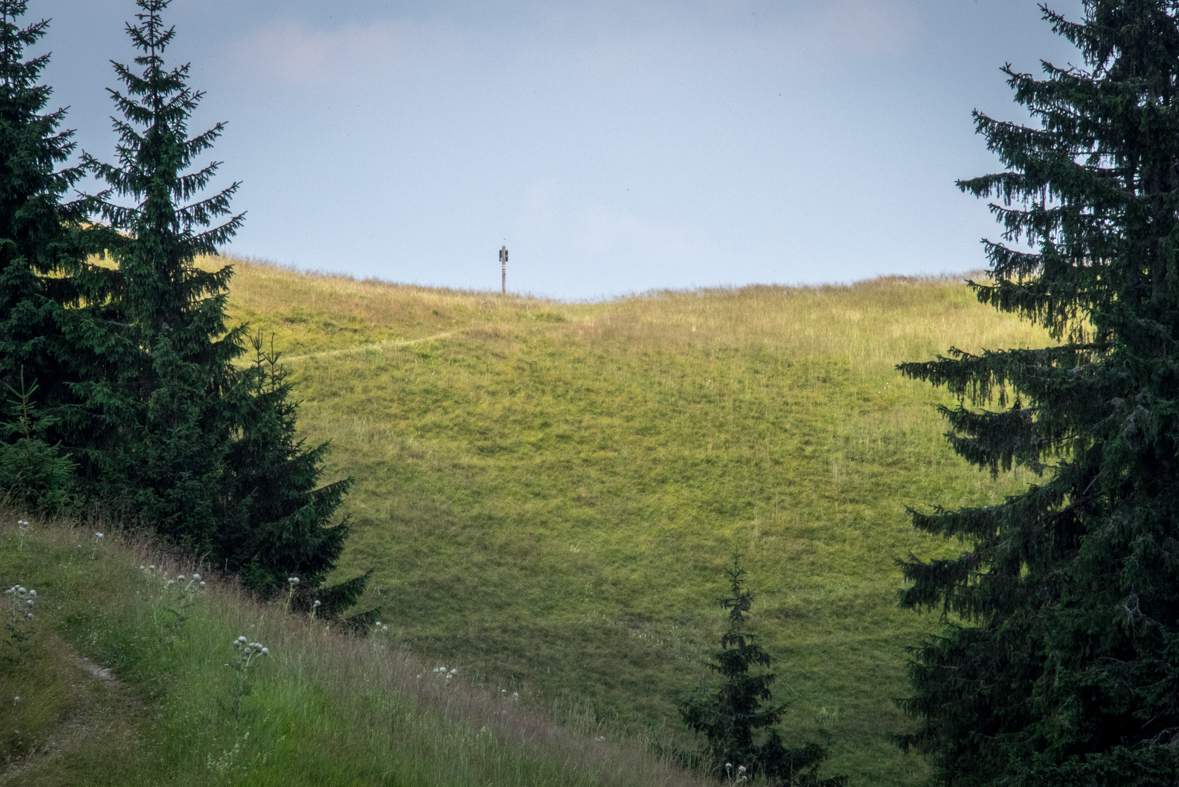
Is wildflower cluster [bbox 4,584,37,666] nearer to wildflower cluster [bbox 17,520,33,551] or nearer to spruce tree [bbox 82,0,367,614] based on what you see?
wildflower cluster [bbox 17,520,33,551]

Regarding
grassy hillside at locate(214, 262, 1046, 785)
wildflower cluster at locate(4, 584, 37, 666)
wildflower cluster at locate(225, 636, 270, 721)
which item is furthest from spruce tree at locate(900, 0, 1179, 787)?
wildflower cluster at locate(4, 584, 37, 666)

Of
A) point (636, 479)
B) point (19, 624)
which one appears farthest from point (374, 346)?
point (19, 624)

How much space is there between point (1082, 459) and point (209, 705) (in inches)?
376

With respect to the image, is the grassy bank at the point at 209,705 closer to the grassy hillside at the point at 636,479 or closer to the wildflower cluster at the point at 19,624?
the wildflower cluster at the point at 19,624

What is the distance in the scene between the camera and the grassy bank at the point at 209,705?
206 inches

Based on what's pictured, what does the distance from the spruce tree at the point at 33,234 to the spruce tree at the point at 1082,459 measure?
43.5ft

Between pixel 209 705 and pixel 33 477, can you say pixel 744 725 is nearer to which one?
pixel 209 705

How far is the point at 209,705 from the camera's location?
18.9ft

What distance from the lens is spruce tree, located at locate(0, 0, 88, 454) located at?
486 inches

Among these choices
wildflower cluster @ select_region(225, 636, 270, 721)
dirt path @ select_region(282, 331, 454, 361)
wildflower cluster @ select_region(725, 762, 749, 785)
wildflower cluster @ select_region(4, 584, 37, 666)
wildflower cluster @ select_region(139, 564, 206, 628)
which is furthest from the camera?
dirt path @ select_region(282, 331, 454, 361)

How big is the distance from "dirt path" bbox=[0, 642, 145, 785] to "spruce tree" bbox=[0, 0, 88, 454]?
7.56 meters

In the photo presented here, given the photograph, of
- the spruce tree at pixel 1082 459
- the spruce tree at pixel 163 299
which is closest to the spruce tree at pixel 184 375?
the spruce tree at pixel 163 299

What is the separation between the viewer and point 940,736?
1070 cm

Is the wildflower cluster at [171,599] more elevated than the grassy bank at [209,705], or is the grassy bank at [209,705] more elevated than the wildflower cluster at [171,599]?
the wildflower cluster at [171,599]
